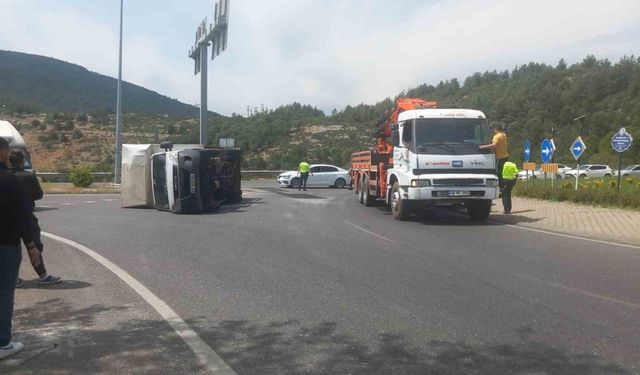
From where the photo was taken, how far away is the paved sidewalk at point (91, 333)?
16.2 feet

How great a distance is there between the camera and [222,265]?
30.6ft

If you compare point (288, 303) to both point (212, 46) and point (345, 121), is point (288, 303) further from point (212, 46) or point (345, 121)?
point (345, 121)

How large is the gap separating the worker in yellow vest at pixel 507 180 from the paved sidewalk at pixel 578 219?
0.32 meters

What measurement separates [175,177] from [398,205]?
6.41 metres

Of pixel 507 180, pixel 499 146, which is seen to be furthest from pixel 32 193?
pixel 507 180

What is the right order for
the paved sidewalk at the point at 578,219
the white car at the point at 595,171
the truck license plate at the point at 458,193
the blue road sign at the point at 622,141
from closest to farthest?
the paved sidewalk at the point at 578,219, the truck license plate at the point at 458,193, the blue road sign at the point at 622,141, the white car at the point at 595,171

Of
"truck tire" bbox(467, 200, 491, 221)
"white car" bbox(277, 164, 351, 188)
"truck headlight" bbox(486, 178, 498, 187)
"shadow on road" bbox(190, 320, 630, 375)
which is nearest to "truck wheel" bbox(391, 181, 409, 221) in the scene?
"truck tire" bbox(467, 200, 491, 221)

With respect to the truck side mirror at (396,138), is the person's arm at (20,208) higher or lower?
lower

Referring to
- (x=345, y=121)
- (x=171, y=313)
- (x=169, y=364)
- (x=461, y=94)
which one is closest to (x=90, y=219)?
(x=171, y=313)

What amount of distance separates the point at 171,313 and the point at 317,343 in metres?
1.82

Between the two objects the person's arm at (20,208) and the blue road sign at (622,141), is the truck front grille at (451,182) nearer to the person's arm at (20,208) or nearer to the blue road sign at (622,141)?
the blue road sign at (622,141)

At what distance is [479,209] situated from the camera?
1537 cm

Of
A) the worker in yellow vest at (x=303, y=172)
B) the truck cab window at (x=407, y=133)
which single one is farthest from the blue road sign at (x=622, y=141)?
the worker in yellow vest at (x=303, y=172)

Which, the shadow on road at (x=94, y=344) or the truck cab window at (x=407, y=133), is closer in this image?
the shadow on road at (x=94, y=344)
